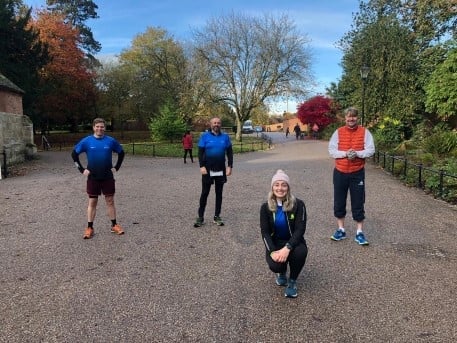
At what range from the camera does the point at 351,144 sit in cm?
552

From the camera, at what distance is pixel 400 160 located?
12.9 meters

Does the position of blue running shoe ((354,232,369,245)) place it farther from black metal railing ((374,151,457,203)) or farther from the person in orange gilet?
black metal railing ((374,151,457,203))

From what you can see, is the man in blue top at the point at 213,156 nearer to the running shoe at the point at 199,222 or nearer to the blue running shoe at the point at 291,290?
the running shoe at the point at 199,222

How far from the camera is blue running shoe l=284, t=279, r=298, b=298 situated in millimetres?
3906

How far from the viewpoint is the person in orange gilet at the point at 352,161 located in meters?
5.45

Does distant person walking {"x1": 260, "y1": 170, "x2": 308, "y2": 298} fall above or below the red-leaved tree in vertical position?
below

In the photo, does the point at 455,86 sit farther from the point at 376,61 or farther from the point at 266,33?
the point at 266,33

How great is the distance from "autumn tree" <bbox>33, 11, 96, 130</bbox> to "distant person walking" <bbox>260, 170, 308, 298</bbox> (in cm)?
3532

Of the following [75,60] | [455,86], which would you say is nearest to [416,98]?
[455,86]

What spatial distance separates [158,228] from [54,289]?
2.55 m

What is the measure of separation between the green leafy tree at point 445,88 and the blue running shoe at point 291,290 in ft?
49.5

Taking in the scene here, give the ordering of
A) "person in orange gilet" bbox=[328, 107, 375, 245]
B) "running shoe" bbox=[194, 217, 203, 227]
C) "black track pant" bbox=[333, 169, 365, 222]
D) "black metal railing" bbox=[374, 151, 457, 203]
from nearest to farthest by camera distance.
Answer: "person in orange gilet" bbox=[328, 107, 375, 245]
"black track pant" bbox=[333, 169, 365, 222]
"running shoe" bbox=[194, 217, 203, 227]
"black metal railing" bbox=[374, 151, 457, 203]

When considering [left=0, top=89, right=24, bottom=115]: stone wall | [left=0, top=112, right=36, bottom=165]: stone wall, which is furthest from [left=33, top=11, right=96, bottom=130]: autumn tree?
[left=0, top=89, right=24, bottom=115]: stone wall

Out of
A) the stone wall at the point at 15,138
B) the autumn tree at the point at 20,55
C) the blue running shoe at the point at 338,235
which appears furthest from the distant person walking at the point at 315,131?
the blue running shoe at the point at 338,235
